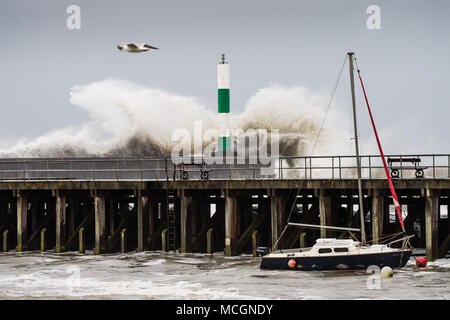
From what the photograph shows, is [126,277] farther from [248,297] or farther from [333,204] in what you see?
[333,204]

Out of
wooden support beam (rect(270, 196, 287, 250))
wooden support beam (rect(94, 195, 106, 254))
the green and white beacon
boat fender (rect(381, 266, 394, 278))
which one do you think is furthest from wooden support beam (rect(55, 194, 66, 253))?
the green and white beacon

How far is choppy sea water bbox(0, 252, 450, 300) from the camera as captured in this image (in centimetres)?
3117

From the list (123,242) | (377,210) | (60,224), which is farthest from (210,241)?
(377,210)

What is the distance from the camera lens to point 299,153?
76562 mm

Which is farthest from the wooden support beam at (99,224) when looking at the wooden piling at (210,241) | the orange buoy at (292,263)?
the orange buoy at (292,263)

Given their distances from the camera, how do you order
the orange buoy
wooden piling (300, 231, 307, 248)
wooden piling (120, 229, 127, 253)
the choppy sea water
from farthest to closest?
wooden piling (120, 229, 127, 253)
wooden piling (300, 231, 307, 248)
the orange buoy
the choppy sea water

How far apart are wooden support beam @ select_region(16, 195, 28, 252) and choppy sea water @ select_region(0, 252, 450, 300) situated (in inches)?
133

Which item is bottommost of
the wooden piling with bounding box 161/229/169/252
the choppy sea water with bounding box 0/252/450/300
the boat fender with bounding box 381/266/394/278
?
the choppy sea water with bounding box 0/252/450/300

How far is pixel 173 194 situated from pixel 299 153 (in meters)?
35.7

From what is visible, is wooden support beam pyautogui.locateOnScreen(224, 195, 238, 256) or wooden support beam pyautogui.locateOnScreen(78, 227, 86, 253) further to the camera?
wooden support beam pyautogui.locateOnScreen(78, 227, 86, 253)

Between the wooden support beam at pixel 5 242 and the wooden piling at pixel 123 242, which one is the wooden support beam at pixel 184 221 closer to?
the wooden piling at pixel 123 242

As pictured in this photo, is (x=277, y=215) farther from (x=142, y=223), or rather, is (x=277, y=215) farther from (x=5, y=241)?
(x=5, y=241)

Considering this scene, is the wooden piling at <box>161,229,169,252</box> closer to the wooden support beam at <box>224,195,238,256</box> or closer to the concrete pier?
the concrete pier

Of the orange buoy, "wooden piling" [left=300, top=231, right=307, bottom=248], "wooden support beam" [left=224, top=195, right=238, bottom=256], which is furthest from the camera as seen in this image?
"wooden support beam" [left=224, top=195, right=238, bottom=256]
